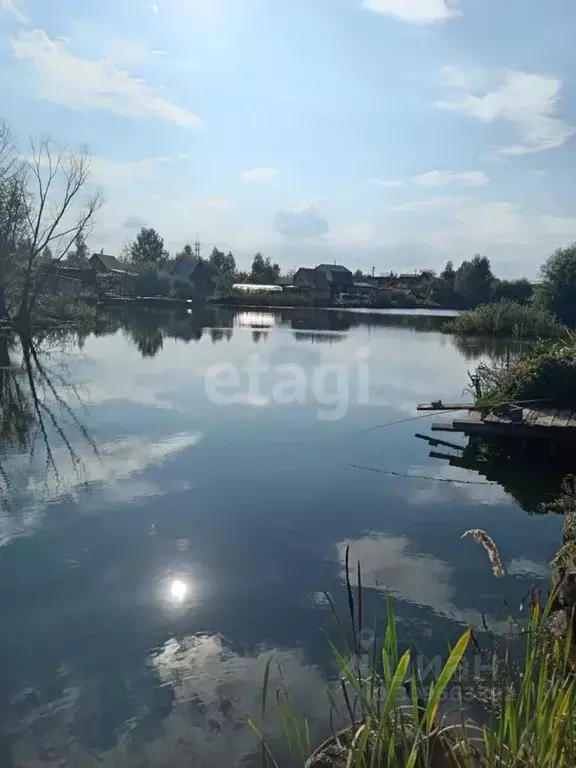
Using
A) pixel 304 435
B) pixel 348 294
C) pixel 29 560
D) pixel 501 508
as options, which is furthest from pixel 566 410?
pixel 348 294

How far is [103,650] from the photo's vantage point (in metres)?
4.65

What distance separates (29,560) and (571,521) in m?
5.37

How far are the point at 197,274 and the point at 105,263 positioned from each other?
12494 millimetres

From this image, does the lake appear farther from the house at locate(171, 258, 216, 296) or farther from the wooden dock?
the house at locate(171, 258, 216, 296)

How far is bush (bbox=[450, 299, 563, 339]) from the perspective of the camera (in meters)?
34.2

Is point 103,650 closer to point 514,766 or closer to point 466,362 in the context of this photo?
point 514,766

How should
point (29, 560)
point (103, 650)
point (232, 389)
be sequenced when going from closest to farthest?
point (103, 650)
point (29, 560)
point (232, 389)

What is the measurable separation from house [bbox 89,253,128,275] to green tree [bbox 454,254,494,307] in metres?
42.9

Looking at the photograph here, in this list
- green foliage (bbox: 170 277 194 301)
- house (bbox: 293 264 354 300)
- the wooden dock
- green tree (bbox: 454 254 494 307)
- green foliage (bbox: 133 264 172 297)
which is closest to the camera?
the wooden dock

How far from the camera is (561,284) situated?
3475cm

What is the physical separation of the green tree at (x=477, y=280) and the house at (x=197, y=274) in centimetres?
3198

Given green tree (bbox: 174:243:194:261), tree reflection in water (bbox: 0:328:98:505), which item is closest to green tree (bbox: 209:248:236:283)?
green tree (bbox: 174:243:194:261)

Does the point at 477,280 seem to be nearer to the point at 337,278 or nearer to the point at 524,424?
the point at 337,278

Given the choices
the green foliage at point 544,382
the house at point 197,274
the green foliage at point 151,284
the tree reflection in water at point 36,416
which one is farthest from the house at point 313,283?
the green foliage at point 544,382
